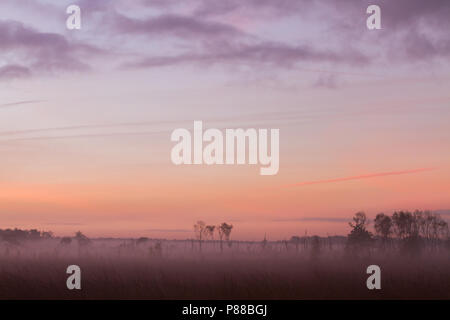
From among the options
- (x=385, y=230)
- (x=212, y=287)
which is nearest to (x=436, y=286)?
(x=212, y=287)

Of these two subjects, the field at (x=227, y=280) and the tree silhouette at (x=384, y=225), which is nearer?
the field at (x=227, y=280)

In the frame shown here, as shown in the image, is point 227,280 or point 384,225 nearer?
point 227,280

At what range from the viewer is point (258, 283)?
61.3 ft

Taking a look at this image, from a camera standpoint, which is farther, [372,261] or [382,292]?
[372,261]

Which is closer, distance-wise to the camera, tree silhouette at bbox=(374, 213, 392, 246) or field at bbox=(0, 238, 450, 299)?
field at bbox=(0, 238, 450, 299)

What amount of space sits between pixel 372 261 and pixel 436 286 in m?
4.55
